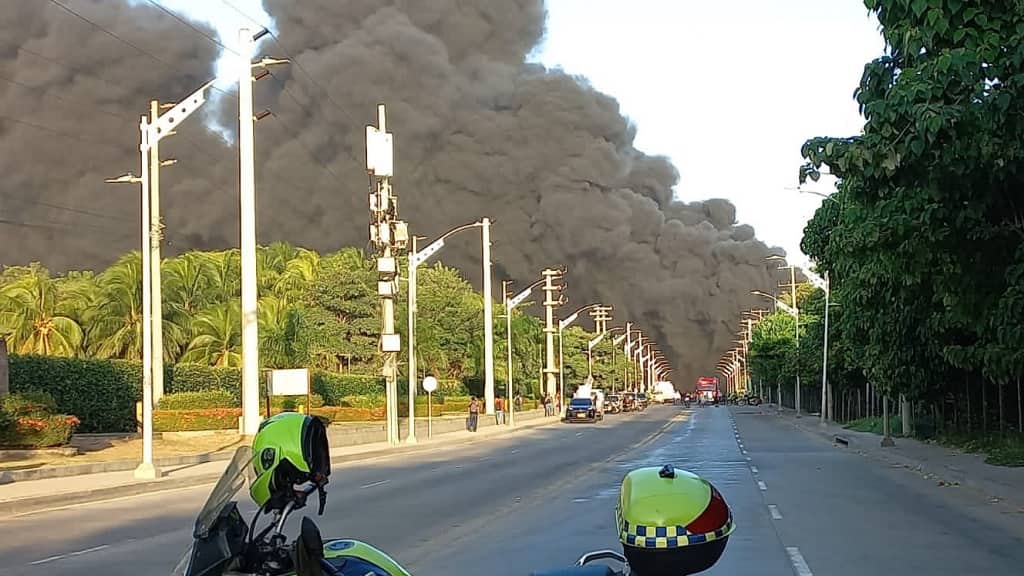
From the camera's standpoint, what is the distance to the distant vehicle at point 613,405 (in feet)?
338

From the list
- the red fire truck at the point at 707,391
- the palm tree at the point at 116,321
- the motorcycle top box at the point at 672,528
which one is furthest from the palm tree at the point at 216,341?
the red fire truck at the point at 707,391

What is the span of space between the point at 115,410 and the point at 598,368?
102 meters

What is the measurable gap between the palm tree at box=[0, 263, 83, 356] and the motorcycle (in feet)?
197

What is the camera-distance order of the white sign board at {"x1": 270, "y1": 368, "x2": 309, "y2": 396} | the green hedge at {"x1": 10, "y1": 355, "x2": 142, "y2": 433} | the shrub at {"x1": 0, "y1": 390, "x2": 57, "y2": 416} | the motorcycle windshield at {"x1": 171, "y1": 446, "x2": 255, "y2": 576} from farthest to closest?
the green hedge at {"x1": 10, "y1": 355, "x2": 142, "y2": 433} → the white sign board at {"x1": 270, "y1": 368, "x2": 309, "y2": 396} → the shrub at {"x1": 0, "y1": 390, "x2": 57, "y2": 416} → the motorcycle windshield at {"x1": 171, "y1": 446, "x2": 255, "y2": 576}

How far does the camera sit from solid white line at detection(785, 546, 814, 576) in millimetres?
11722

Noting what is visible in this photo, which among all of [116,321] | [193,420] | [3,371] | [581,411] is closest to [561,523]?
[3,371]

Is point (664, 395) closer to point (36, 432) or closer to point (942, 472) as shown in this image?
point (36, 432)

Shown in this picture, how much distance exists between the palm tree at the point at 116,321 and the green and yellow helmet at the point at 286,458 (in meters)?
60.7

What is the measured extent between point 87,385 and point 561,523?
101 ft

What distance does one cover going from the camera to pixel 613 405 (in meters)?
104

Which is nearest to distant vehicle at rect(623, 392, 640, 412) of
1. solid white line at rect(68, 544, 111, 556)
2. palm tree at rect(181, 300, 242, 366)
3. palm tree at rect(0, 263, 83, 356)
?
palm tree at rect(181, 300, 242, 366)

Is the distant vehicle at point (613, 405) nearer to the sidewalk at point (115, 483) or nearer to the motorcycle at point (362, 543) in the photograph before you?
the sidewalk at point (115, 483)

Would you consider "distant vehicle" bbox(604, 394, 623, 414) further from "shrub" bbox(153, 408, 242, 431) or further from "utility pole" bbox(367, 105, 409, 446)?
Result: "shrub" bbox(153, 408, 242, 431)

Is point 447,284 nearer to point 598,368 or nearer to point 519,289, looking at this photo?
point 519,289
